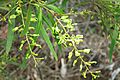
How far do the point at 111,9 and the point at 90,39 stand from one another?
2.22 meters

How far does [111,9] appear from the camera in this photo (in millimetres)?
1557

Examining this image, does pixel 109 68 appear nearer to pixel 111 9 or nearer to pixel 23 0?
pixel 111 9

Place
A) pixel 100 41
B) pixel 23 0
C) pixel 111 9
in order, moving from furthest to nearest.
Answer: pixel 100 41
pixel 111 9
pixel 23 0

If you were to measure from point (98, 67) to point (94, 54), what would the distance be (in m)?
0.18

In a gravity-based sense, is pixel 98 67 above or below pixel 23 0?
below

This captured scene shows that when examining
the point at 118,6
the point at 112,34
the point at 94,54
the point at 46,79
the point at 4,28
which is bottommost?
the point at 46,79

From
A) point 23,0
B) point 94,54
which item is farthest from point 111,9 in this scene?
point 94,54

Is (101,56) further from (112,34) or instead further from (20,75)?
(112,34)

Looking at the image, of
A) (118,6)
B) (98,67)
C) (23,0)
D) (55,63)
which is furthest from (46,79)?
(23,0)

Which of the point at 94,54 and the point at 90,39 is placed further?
the point at 90,39

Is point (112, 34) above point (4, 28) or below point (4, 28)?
above

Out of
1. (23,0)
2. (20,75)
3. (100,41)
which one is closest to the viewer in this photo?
(23,0)

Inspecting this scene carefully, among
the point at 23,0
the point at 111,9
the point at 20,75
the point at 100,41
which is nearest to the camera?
the point at 23,0

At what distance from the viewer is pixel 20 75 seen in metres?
3.44
